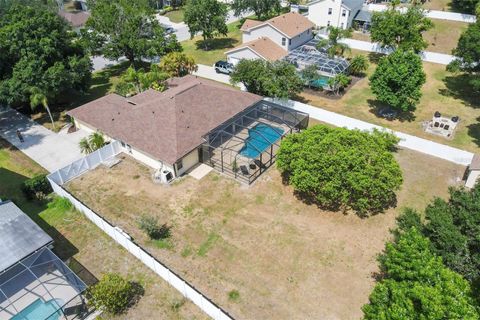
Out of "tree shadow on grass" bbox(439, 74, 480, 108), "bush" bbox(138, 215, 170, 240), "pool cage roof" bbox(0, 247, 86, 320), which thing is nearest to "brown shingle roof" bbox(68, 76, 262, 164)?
"bush" bbox(138, 215, 170, 240)

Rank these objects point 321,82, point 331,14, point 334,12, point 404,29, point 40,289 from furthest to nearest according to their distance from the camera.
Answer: point 331,14 → point 334,12 → point 404,29 → point 321,82 → point 40,289

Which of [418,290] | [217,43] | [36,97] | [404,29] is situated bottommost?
[217,43]

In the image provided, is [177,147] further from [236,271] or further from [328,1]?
[328,1]

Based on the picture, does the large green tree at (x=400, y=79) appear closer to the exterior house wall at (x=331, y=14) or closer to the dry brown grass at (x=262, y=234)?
the dry brown grass at (x=262, y=234)

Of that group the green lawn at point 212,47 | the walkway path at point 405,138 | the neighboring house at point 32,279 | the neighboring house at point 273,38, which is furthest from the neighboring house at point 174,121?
the green lawn at point 212,47

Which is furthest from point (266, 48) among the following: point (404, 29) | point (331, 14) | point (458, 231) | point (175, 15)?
point (175, 15)

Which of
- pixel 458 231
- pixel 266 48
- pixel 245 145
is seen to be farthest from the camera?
pixel 266 48

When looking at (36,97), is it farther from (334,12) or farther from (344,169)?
(334,12)
